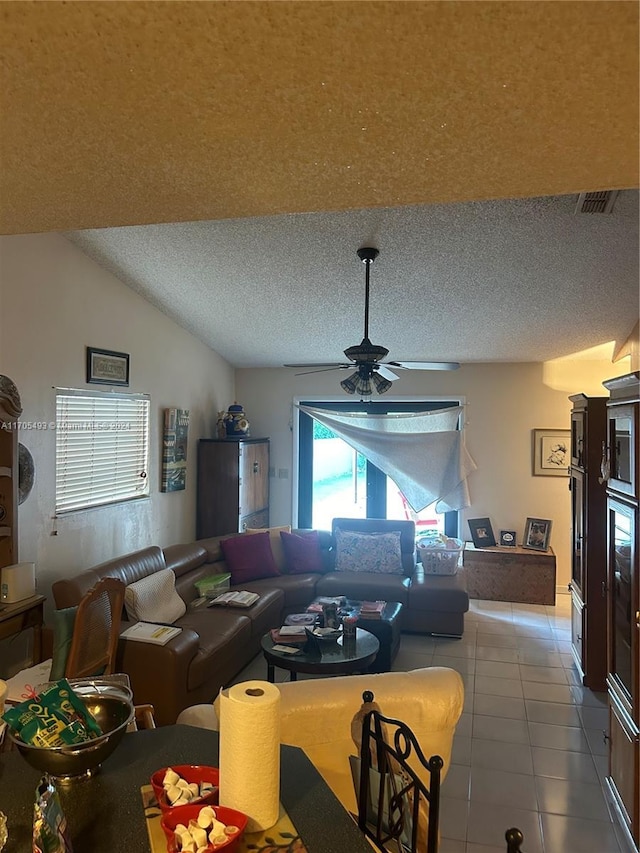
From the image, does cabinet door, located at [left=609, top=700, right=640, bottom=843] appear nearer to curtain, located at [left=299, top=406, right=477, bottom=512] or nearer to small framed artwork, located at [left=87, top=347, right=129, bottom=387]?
curtain, located at [left=299, top=406, right=477, bottom=512]

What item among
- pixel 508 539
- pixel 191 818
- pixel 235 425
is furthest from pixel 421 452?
pixel 191 818

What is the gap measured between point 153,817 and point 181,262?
3.65m

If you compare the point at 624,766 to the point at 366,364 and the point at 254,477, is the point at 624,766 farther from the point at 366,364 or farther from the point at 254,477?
the point at 254,477

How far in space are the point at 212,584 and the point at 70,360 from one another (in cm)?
209

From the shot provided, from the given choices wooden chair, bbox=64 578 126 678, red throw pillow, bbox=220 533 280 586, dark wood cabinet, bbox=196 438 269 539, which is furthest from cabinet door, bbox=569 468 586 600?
dark wood cabinet, bbox=196 438 269 539

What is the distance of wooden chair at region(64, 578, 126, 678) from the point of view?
2.81 meters

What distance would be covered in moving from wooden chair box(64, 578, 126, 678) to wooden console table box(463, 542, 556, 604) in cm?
392

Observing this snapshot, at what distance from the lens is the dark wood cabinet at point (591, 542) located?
12.4 ft

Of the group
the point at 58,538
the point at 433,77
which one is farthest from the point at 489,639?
the point at 433,77

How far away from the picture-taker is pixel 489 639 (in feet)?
15.9

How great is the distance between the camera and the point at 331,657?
136 inches

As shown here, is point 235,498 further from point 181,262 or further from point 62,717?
point 62,717

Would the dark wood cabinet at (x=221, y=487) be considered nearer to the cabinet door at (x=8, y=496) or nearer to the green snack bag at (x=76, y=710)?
the cabinet door at (x=8, y=496)

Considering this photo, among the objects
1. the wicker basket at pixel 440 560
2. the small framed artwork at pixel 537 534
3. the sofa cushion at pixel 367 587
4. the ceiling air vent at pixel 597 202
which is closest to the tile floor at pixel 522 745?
the sofa cushion at pixel 367 587
